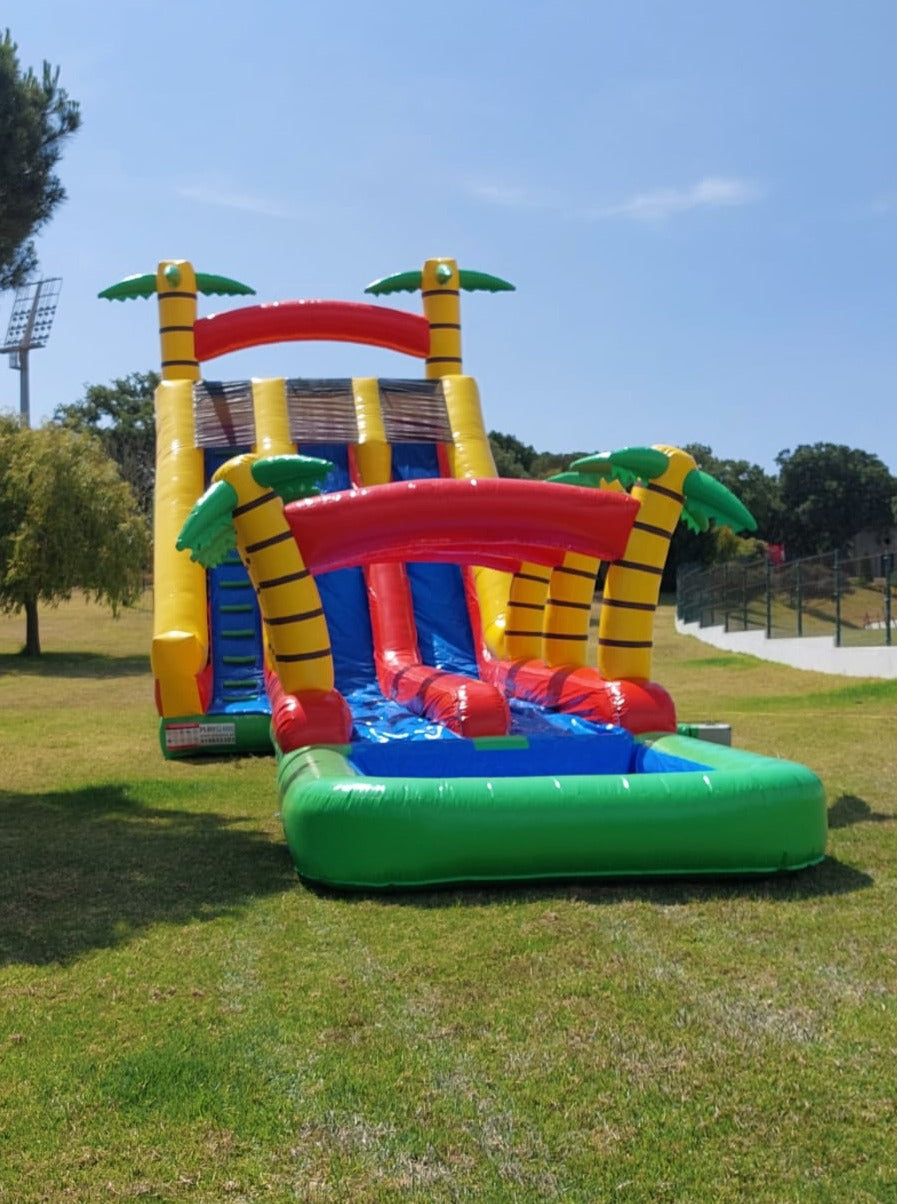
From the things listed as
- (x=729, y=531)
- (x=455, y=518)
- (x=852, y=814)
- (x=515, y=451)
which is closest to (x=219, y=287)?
(x=455, y=518)

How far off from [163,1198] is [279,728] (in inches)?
137

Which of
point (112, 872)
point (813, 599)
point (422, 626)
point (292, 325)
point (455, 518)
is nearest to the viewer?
point (112, 872)

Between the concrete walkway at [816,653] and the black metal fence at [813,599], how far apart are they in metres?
0.13

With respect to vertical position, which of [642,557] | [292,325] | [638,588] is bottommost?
[638,588]

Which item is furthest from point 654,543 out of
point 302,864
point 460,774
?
point 302,864

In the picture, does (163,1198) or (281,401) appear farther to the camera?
(281,401)

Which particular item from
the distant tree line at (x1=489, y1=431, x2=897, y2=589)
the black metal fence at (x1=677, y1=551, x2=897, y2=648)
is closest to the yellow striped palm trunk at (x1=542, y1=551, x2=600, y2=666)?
the black metal fence at (x1=677, y1=551, x2=897, y2=648)

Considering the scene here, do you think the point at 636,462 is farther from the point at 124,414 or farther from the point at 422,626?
the point at 124,414

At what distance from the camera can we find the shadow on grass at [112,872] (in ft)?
13.2

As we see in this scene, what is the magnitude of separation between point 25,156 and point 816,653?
11002 millimetres

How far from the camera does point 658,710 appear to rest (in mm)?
6137

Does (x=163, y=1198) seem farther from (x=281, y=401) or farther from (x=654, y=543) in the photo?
(x=281, y=401)

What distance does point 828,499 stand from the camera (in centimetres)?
4456

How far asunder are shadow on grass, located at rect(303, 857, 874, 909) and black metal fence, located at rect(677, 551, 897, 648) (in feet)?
28.3
